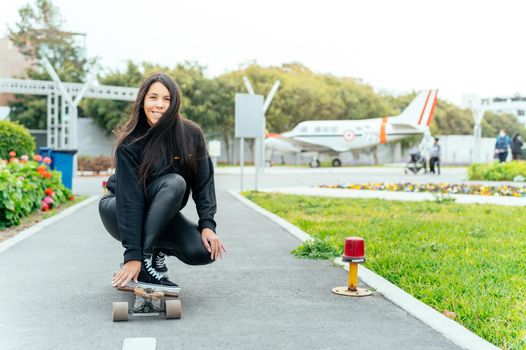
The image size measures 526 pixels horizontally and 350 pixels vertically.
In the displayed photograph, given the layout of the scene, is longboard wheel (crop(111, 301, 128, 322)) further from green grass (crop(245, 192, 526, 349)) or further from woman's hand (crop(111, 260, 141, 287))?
green grass (crop(245, 192, 526, 349))

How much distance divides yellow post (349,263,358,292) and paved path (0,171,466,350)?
0.19 metres

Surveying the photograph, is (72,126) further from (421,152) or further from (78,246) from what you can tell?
(78,246)

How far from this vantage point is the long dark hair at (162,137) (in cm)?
425

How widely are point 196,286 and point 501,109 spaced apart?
133 metres

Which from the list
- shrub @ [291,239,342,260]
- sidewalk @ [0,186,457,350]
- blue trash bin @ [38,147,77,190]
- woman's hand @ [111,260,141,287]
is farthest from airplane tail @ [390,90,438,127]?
woman's hand @ [111,260,141,287]

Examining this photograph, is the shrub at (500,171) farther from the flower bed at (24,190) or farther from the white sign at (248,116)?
the flower bed at (24,190)

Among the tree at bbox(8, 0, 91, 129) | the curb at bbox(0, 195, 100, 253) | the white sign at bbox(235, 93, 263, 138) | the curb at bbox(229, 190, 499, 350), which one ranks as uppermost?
the tree at bbox(8, 0, 91, 129)

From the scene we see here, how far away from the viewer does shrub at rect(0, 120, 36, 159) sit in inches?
533

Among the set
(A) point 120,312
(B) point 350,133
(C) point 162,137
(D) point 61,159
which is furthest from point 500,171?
(A) point 120,312

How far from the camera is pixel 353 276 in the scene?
194 inches

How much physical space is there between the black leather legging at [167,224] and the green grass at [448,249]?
1.86 metres

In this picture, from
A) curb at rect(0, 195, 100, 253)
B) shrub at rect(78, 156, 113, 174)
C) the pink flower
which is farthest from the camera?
shrub at rect(78, 156, 113, 174)

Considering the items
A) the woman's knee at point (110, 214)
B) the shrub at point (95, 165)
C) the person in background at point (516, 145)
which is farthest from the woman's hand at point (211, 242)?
the shrub at point (95, 165)

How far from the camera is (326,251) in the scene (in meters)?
6.62
